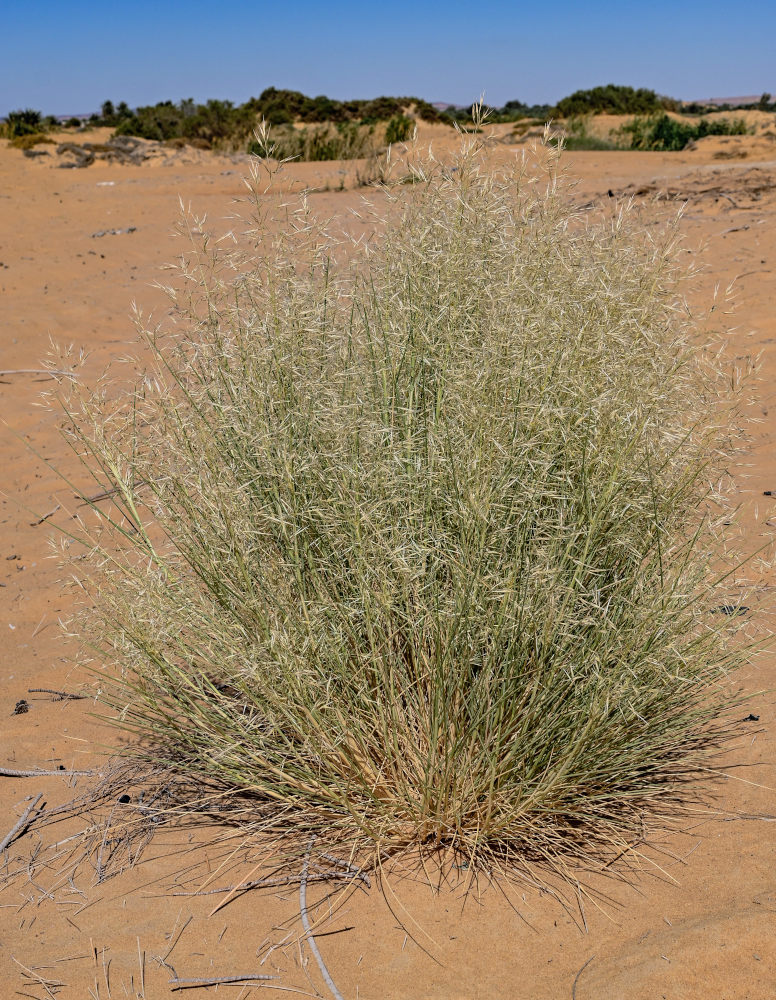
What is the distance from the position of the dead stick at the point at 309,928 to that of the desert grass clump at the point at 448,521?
0.10 metres

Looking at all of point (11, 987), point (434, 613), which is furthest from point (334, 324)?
point (11, 987)

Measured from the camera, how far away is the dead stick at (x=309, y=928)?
5.79 feet

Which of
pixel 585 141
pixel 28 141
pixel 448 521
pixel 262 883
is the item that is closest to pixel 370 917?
pixel 262 883

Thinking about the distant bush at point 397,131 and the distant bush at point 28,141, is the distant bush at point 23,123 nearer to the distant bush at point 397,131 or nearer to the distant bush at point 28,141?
the distant bush at point 28,141

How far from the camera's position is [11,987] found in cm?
186

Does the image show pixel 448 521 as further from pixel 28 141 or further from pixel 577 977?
pixel 28 141

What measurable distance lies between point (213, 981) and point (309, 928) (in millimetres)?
228

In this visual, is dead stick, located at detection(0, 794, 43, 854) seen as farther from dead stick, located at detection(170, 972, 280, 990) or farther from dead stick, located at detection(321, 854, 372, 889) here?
dead stick, located at detection(321, 854, 372, 889)

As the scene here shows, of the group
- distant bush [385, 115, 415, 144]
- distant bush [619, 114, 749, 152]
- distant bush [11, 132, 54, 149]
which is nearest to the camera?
distant bush [385, 115, 415, 144]

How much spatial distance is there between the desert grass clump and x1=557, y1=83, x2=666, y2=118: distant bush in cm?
2672

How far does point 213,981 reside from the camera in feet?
5.94

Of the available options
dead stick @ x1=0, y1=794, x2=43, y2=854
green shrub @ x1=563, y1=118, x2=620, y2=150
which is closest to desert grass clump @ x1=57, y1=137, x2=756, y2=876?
dead stick @ x1=0, y1=794, x2=43, y2=854

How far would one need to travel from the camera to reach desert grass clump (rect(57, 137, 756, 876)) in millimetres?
1926

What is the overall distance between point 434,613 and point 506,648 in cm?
19
